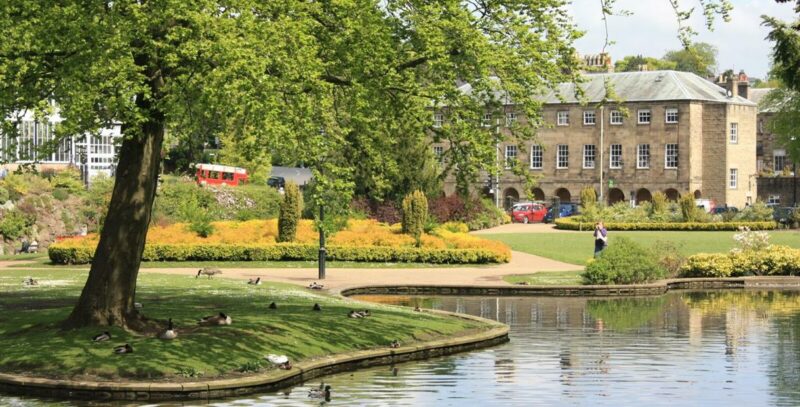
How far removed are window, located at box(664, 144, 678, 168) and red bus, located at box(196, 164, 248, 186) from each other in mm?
32522

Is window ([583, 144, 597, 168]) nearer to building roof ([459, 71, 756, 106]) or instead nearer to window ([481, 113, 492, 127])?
building roof ([459, 71, 756, 106])

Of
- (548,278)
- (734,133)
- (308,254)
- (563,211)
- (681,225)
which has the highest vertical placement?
(734,133)

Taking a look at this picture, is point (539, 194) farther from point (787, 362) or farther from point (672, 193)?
point (787, 362)

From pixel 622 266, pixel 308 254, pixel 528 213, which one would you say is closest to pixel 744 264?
pixel 622 266

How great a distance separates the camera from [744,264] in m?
41.3

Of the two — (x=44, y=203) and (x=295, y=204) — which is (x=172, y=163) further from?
(x=295, y=204)

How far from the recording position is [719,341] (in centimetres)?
2634

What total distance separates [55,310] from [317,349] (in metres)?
6.42

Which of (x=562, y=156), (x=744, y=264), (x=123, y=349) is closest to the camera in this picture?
(x=123, y=349)

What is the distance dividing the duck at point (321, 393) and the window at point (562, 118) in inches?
3112

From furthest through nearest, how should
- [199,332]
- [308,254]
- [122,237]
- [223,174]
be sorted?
[223,174]
[308,254]
[199,332]
[122,237]

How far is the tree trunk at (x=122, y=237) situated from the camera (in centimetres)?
2234

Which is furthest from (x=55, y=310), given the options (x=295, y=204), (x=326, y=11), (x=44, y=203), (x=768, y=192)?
(x=768, y=192)

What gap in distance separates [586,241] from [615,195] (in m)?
39.4
